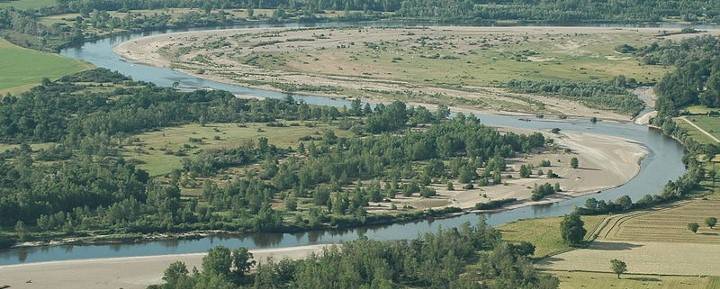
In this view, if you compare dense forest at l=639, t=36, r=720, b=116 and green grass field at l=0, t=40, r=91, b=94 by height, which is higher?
dense forest at l=639, t=36, r=720, b=116

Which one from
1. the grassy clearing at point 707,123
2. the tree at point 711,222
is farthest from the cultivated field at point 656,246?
the grassy clearing at point 707,123

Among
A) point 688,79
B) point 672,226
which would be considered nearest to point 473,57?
point 688,79

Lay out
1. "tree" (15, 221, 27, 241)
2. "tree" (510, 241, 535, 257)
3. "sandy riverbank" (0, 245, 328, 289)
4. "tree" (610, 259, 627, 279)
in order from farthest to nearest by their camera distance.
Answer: "tree" (15, 221, 27, 241), "tree" (510, 241, 535, 257), "sandy riverbank" (0, 245, 328, 289), "tree" (610, 259, 627, 279)

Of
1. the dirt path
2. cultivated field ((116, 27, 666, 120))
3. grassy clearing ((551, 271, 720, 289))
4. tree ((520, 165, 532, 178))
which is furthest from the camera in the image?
cultivated field ((116, 27, 666, 120))

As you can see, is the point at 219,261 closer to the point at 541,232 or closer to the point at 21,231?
the point at 21,231

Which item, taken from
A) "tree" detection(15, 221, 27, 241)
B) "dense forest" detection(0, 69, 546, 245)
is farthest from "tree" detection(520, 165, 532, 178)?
"tree" detection(15, 221, 27, 241)

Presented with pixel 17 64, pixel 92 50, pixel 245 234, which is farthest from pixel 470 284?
pixel 92 50

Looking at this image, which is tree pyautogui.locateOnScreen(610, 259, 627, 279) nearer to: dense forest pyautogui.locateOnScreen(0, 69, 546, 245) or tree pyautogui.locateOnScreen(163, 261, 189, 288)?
dense forest pyautogui.locateOnScreen(0, 69, 546, 245)
